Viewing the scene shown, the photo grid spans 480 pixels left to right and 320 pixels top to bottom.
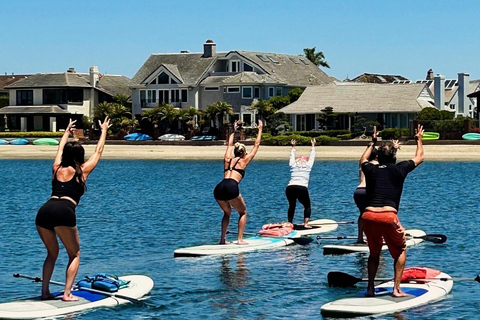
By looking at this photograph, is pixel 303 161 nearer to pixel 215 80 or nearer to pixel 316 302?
pixel 316 302

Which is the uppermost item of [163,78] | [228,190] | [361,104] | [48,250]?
[163,78]

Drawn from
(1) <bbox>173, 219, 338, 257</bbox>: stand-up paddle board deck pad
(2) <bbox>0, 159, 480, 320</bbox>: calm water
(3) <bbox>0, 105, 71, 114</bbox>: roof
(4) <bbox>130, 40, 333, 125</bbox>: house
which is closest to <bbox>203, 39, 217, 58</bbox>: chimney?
(4) <bbox>130, 40, 333, 125</bbox>: house

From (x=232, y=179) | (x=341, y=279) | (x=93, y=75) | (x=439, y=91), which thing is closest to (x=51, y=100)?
(x=93, y=75)

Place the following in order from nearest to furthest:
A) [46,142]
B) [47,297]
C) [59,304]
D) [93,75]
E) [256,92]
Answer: [59,304]
[47,297]
[46,142]
[256,92]
[93,75]

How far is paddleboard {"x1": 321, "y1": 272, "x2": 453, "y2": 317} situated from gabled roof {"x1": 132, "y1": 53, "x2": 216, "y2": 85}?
7896cm

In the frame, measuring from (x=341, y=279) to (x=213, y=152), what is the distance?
58.1 meters

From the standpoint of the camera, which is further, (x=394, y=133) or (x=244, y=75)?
(x=244, y=75)

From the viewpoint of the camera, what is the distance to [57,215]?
44.5 feet

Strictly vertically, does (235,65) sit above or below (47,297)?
above

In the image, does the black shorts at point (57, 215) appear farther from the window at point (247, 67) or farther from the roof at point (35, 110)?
the roof at point (35, 110)

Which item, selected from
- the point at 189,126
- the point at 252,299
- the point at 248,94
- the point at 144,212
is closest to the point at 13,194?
the point at 144,212

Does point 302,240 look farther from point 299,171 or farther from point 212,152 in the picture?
point 212,152

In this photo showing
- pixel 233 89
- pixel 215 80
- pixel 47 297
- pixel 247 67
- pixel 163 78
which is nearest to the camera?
pixel 47 297

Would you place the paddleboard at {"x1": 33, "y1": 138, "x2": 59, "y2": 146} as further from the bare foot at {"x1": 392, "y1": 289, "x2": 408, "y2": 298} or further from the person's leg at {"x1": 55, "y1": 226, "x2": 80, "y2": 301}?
the bare foot at {"x1": 392, "y1": 289, "x2": 408, "y2": 298}
